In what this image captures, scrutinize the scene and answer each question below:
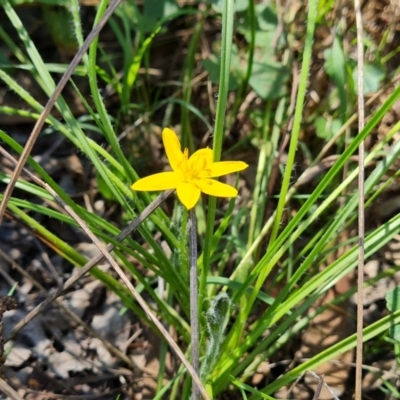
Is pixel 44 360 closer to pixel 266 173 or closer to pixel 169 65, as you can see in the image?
pixel 266 173

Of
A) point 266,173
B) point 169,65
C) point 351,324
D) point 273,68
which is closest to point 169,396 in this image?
point 351,324

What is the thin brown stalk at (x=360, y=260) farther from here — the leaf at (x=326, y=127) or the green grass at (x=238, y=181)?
the leaf at (x=326, y=127)

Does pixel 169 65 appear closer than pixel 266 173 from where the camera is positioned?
No

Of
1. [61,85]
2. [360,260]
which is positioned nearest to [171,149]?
[61,85]

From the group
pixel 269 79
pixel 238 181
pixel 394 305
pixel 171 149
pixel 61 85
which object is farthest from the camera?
pixel 269 79

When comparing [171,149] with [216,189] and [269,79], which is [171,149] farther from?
[269,79]

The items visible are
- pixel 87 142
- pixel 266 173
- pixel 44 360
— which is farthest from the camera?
pixel 266 173

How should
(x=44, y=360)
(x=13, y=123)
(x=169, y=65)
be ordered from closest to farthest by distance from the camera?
1. (x=44, y=360)
2. (x=13, y=123)
3. (x=169, y=65)
